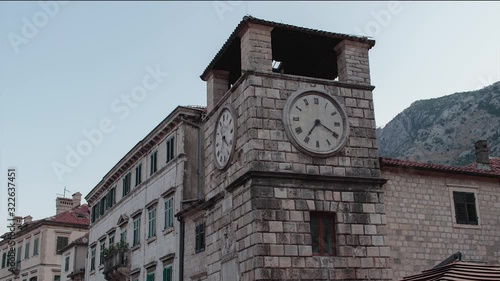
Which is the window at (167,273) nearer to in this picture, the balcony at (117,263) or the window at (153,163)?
the balcony at (117,263)

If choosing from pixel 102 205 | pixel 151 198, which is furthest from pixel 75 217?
pixel 151 198

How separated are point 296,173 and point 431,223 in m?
6.53

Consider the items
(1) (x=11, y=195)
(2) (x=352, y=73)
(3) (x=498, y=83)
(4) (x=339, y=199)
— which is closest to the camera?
(4) (x=339, y=199)

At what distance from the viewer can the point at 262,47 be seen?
18.0 metres

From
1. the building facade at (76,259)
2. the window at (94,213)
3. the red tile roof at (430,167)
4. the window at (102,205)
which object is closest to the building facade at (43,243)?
the building facade at (76,259)

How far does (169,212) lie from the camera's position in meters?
27.9

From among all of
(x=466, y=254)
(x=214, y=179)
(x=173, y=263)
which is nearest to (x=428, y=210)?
(x=466, y=254)

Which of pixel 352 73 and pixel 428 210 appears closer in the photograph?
pixel 352 73

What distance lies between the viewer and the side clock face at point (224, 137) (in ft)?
59.4

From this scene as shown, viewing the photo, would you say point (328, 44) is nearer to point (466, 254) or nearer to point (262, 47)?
point (262, 47)

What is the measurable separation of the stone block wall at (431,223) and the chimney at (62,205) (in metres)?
42.8

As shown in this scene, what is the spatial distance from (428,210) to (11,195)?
31933 mm

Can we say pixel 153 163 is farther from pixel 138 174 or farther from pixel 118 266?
pixel 118 266

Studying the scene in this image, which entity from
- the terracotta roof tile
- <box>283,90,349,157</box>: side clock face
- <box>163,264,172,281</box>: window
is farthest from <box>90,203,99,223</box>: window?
<box>283,90,349,157</box>: side clock face
